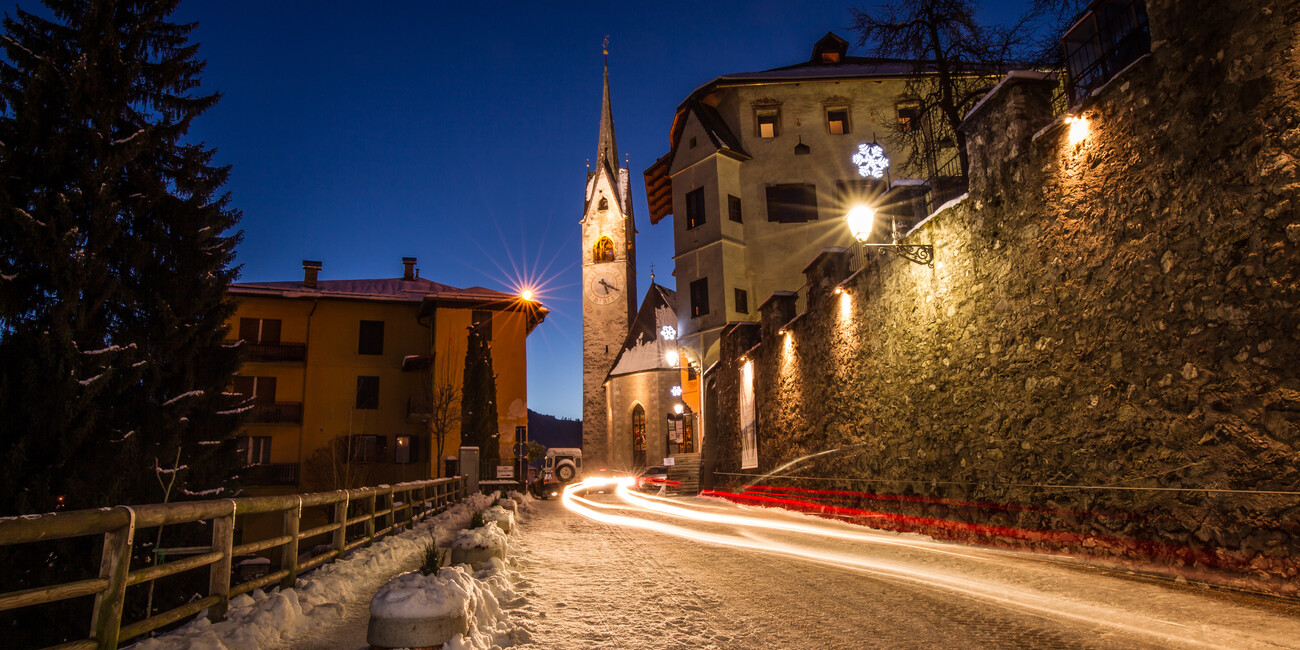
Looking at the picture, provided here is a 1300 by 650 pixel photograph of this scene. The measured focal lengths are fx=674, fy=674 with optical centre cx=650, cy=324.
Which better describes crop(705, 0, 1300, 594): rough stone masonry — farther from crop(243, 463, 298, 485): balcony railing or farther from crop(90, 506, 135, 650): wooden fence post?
crop(243, 463, 298, 485): balcony railing

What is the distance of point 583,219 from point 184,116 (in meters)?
45.7

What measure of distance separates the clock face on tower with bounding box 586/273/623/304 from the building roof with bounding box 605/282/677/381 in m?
5.68

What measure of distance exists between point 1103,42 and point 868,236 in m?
4.06

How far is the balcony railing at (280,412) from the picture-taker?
33531 mm

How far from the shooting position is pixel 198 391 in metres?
13.4

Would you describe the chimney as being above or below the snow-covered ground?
A: above

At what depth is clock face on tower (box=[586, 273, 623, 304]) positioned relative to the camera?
183 ft

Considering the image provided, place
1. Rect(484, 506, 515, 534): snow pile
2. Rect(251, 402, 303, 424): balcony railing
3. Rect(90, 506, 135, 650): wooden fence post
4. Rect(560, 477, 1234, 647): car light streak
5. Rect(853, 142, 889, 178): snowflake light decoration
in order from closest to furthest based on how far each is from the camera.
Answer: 1. Rect(90, 506, 135, 650): wooden fence post
2. Rect(560, 477, 1234, 647): car light streak
3. Rect(484, 506, 515, 534): snow pile
4. Rect(853, 142, 889, 178): snowflake light decoration
5. Rect(251, 402, 303, 424): balcony railing

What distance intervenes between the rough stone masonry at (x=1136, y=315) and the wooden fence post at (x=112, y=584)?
8.07 meters

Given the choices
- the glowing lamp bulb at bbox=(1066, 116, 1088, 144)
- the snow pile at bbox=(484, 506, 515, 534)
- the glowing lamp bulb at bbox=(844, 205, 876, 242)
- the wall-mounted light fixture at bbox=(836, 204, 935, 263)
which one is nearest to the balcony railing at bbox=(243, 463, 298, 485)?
the snow pile at bbox=(484, 506, 515, 534)

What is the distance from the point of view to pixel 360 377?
1421 inches

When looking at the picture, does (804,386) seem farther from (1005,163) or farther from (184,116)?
(184,116)

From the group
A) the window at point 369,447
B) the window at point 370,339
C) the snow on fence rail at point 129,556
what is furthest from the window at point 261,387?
the snow on fence rail at point 129,556

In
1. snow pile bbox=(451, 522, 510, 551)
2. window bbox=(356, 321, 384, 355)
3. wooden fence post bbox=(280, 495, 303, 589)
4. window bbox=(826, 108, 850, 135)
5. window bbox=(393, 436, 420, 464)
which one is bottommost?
snow pile bbox=(451, 522, 510, 551)
